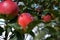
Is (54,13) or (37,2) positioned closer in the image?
(54,13)

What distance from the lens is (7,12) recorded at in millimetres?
955

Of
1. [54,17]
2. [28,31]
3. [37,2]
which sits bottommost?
[28,31]

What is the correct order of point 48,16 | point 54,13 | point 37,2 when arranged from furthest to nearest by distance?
point 37,2 < point 48,16 < point 54,13

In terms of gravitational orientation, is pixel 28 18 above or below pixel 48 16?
below

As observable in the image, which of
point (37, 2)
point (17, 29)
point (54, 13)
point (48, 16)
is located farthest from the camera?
point (37, 2)

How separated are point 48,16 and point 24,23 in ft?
1.05

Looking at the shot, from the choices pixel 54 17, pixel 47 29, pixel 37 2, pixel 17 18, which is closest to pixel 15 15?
pixel 17 18

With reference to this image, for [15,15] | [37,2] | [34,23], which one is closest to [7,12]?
[15,15]

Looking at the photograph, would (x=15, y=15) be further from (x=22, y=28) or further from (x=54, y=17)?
(x=54, y=17)

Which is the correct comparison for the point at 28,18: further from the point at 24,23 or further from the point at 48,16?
the point at 48,16

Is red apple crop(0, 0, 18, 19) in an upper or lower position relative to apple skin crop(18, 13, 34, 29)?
upper

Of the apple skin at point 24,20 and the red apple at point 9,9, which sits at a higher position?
the red apple at point 9,9

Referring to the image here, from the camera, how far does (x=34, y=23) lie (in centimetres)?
90

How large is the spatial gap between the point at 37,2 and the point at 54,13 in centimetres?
66
